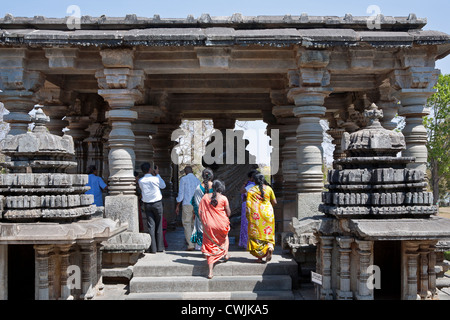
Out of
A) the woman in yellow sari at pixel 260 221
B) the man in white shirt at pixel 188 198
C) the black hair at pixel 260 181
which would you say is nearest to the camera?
the woman in yellow sari at pixel 260 221

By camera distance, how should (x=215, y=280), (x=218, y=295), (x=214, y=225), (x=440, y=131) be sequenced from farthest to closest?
(x=440, y=131), (x=214, y=225), (x=215, y=280), (x=218, y=295)

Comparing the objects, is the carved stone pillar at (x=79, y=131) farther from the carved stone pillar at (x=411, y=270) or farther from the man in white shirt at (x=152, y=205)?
the carved stone pillar at (x=411, y=270)

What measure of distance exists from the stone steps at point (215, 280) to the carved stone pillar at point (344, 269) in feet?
3.02

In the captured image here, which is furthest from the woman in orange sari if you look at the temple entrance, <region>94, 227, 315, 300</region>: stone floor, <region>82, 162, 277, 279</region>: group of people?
the temple entrance

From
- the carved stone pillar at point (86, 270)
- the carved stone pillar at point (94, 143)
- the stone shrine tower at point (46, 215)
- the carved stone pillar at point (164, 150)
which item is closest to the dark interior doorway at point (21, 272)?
the stone shrine tower at point (46, 215)

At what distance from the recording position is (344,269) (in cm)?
499

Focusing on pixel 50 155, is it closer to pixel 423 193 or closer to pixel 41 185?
pixel 41 185

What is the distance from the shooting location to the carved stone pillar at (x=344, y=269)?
4965 millimetres

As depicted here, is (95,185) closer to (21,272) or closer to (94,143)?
(21,272)

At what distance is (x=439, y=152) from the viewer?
2433cm

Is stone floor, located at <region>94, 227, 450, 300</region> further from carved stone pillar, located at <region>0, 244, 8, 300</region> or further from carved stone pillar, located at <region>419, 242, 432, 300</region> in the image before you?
carved stone pillar, located at <region>0, 244, 8, 300</region>

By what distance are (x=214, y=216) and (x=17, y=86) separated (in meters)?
3.92

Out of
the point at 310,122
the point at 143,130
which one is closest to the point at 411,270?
the point at 310,122
